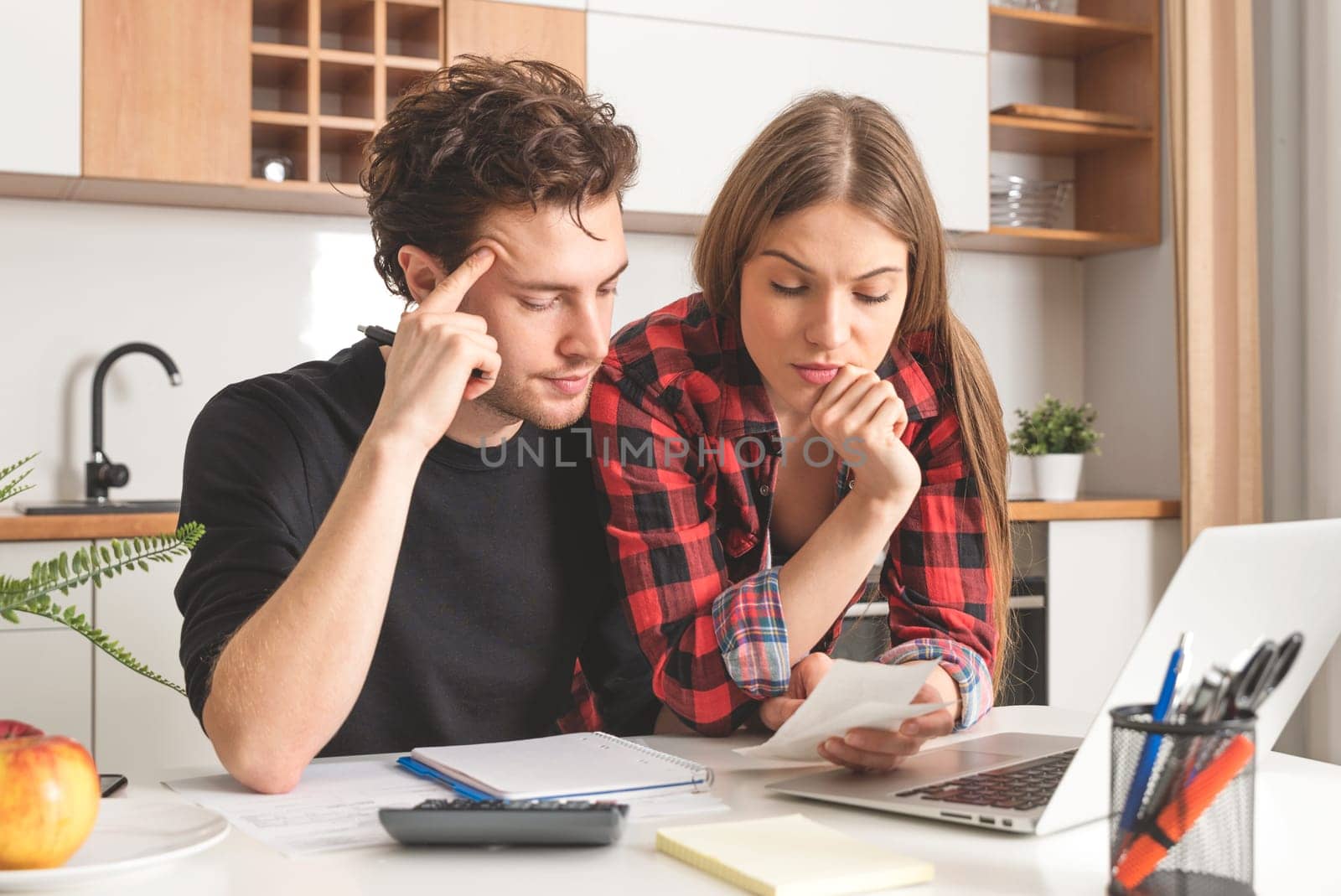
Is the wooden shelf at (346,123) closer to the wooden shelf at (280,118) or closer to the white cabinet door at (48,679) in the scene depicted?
the wooden shelf at (280,118)

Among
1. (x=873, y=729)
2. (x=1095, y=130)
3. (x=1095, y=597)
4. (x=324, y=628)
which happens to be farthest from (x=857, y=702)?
(x=1095, y=130)

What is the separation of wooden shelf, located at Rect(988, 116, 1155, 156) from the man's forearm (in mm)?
2717

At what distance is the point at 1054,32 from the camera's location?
3.62 meters

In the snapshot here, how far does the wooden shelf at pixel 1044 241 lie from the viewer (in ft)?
11.6

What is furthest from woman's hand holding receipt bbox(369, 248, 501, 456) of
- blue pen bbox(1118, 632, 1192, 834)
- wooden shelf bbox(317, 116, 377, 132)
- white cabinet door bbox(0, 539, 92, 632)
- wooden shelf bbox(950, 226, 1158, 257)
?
wooden shelf bbox(950, 226, 1158, 257)

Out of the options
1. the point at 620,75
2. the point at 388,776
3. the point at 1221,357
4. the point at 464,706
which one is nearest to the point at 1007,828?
the point at 388,776

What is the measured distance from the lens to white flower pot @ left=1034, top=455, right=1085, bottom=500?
10.8ft

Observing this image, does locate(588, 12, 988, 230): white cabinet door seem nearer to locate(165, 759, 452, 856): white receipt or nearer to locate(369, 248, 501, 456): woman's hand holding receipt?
locate(369, 248, 501, 456): woman's hand holding receipt

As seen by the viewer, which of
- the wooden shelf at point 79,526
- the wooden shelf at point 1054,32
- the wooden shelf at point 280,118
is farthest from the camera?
the wooden shelf at point 1054,32

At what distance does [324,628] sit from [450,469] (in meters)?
0.44

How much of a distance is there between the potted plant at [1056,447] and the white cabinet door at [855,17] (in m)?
0.96

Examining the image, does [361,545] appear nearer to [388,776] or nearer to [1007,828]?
[388,776]

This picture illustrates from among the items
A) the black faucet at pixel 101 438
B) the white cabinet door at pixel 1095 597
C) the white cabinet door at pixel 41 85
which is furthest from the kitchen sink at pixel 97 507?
the white cabinet door at pixel 1095 597

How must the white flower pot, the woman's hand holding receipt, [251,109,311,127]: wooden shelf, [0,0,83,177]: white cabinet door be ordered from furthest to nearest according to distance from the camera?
the white flower pot < [251,109,311,127]: wooden shelf < [0,0,83,177]: white cabinet door < the woman's hand holding receipt
